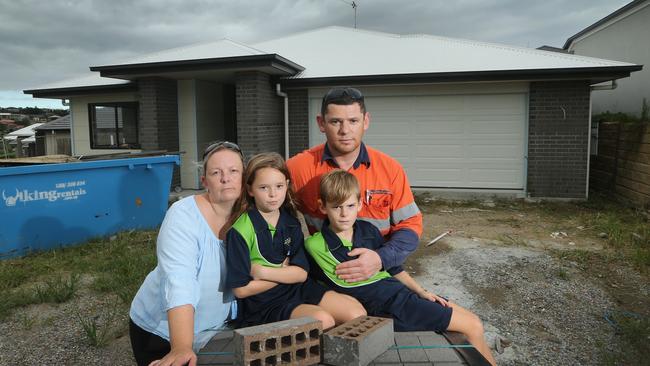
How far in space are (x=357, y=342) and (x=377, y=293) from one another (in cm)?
68

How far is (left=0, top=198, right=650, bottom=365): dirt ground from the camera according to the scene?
403 cm

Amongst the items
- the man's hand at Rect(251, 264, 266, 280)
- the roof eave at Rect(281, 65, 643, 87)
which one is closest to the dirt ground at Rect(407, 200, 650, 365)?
the man's hand at Rect(251, 264, 266, 280)

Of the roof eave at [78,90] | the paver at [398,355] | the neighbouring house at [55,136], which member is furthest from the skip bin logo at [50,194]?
the neighbouring house at [55,136]

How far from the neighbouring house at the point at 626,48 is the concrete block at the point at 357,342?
1312cm

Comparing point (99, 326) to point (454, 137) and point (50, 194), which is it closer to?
point (50, 194)

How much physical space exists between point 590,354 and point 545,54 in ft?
30.8

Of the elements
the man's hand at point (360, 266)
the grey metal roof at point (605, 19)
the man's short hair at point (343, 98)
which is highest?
the grey metal roof at point (605, 19)

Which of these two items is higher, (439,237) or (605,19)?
(605,19)

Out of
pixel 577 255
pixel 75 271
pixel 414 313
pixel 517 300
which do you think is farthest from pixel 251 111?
pixel 414 313

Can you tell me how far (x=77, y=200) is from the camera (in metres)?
7.19

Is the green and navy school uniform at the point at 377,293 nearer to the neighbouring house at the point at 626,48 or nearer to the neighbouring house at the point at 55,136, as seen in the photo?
the neighbouring house at the point at 626,48

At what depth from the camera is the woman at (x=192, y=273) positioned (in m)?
2.16

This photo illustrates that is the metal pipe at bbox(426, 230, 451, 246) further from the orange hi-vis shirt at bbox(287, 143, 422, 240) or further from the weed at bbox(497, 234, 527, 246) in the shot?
the orange hi-vis shirt at bbox(287, 143, 422, 240)

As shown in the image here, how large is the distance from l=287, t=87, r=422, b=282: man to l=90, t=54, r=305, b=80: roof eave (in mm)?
7567
